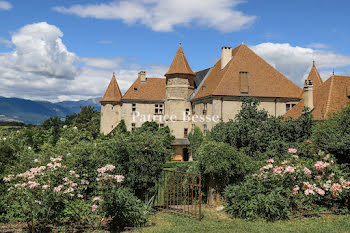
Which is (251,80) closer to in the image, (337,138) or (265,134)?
(265,134)

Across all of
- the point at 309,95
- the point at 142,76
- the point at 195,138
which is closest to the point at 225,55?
the point at 195,138

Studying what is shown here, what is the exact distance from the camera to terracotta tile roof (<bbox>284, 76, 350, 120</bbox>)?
2598cm

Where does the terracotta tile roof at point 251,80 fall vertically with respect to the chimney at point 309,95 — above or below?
above

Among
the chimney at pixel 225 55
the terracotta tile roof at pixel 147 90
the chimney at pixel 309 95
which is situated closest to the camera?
the chimney at pixel 309 95

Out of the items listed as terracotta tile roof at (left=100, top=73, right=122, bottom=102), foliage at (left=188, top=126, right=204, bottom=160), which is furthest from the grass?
terracotta tile roof at (left=100, top=73, right=122, bottom=102)

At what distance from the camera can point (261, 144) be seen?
624 inches

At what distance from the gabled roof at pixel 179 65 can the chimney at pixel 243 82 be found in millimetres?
7777

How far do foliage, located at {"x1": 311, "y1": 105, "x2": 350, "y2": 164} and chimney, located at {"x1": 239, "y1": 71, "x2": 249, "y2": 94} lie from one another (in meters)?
20.7

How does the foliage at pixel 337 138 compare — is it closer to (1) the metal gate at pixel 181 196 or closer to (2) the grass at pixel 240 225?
(2) the grass at pixel 240 225

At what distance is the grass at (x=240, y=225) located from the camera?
860 cm

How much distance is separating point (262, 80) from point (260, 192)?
27.1m

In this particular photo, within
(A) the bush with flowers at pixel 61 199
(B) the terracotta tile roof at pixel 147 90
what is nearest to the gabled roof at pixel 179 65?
(B) the terracotta tile roof at pixel 147 90

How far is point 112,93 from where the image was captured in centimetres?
4694

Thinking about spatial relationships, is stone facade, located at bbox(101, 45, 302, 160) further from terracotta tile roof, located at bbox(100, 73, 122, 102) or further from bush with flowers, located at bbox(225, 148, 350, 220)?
bush with flowers, located at bbox(225, 148, 350, 220)
